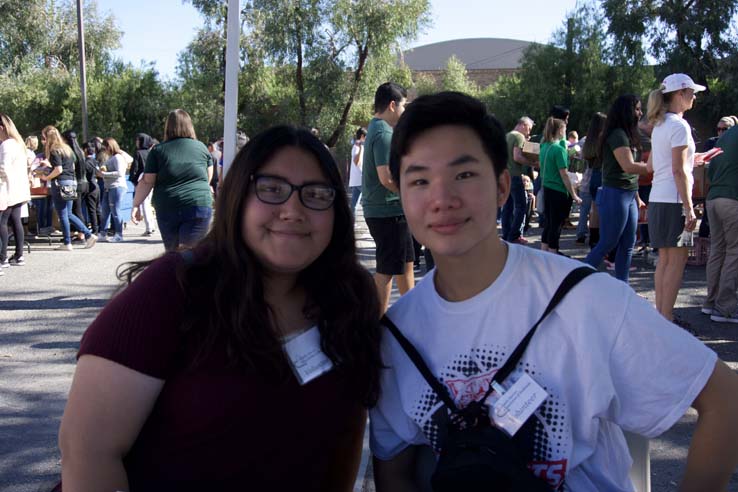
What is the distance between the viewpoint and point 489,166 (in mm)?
1714

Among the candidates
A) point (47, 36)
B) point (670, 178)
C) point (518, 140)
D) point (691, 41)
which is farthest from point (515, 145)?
point (47, 36)

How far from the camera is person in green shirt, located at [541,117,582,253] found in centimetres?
785

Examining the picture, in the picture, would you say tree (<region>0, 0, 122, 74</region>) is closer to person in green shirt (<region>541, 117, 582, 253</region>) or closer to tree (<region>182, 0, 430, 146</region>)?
tree (<region>182, 0, 430, 146</region>)

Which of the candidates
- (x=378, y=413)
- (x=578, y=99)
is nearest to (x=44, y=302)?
(x=378, y=413)

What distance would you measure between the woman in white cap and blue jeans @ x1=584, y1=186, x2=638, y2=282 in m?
0.33

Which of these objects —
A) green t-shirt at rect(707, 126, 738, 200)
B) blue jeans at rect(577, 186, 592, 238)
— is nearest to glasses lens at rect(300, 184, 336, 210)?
green t-shirt at rect(707, 126, 738, 200)

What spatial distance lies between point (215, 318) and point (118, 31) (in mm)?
44769

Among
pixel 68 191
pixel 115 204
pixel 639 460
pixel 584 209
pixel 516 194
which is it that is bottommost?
pixel 115 204

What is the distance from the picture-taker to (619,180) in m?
5.54

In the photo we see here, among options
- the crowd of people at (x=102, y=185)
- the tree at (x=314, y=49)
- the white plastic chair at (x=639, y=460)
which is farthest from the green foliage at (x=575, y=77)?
the white plastic chair at (x=639, y=460)

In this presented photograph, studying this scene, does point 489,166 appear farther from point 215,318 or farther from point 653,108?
point 653,108

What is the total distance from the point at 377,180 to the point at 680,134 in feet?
7.52

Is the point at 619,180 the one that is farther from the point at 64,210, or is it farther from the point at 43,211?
the point at 43,211

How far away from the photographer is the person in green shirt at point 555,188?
785 cm
